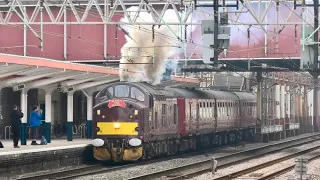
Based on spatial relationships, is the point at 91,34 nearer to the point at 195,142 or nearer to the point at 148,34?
the point at 148,34

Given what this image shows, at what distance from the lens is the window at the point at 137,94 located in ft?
77.5

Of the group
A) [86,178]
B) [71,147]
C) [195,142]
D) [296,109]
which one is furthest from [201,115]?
[296,109]

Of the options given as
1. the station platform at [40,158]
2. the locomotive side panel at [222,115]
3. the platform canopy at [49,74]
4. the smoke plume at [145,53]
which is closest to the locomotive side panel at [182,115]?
the smoke plume at [145,53]

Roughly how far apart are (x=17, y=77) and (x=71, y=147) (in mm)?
3068

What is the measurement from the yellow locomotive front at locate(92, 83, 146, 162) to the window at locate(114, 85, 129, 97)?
363 millimetres

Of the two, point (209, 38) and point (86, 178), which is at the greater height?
point (209, 38)

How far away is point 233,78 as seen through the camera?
48.3 meters

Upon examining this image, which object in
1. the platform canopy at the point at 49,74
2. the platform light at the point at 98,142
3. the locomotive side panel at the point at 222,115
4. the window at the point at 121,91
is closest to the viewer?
the platform canopy at the point at 49,74

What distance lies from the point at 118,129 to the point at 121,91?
4.54 ft

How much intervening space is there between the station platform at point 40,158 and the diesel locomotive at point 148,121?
2.29 ft

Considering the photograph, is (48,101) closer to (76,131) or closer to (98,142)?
(98,142)

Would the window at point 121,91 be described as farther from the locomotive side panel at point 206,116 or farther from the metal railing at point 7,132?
the metal railing at point 7,132

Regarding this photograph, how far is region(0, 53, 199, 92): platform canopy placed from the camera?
70.9 feet

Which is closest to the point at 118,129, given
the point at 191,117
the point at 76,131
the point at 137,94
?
the point at 137,94
